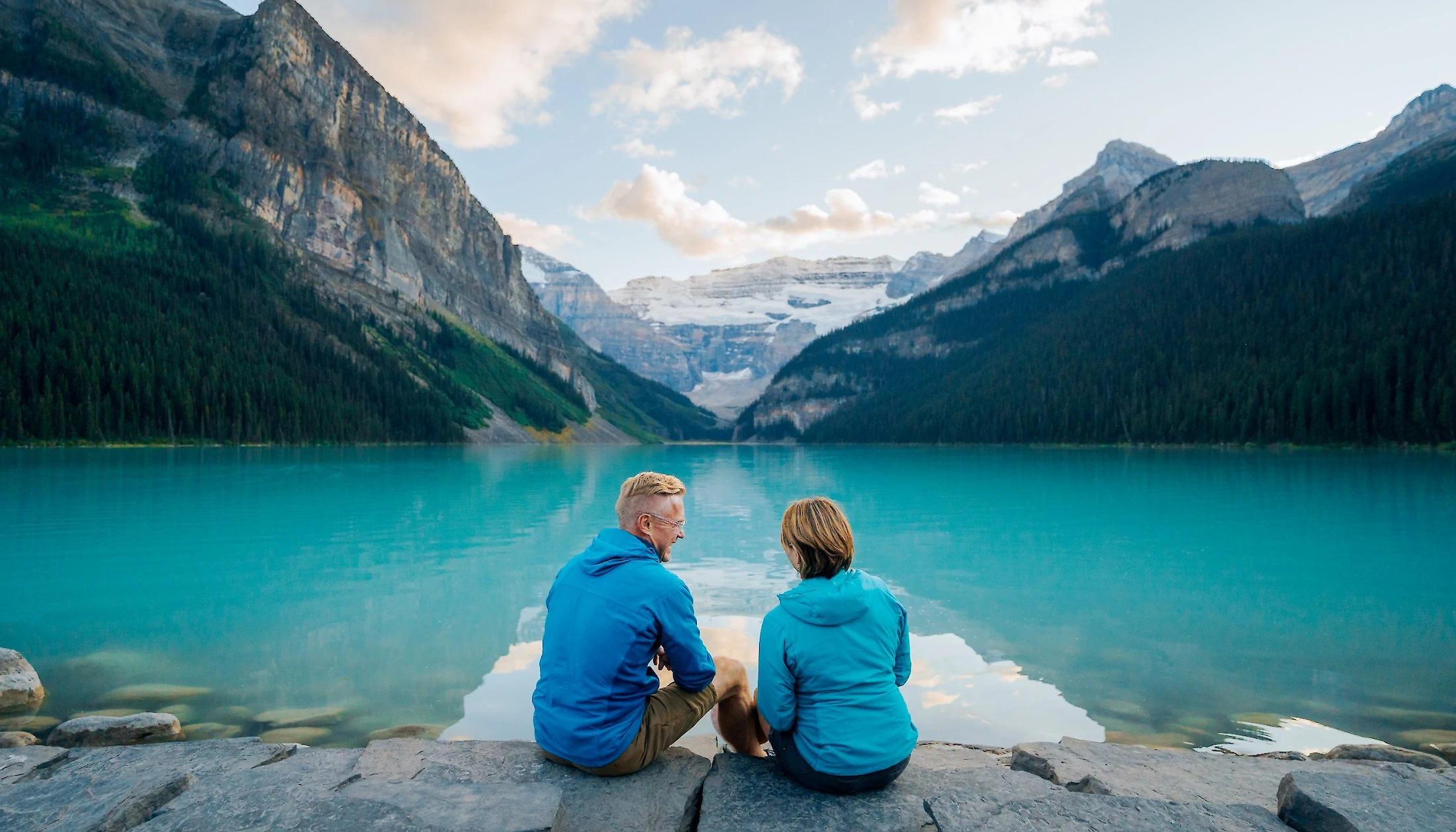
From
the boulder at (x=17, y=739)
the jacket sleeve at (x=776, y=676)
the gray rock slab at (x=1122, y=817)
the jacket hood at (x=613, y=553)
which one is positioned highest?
the jacket hood at (x=613, y=553)

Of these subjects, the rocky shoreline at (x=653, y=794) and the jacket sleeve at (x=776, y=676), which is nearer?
the rocky shoreline at (x=653, y=794)

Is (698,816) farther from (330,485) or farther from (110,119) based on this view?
(110,119)

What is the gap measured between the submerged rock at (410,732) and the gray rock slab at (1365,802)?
739 centimetres

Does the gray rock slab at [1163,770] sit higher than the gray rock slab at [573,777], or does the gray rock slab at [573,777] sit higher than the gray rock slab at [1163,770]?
the gray rock slab at [573,777]

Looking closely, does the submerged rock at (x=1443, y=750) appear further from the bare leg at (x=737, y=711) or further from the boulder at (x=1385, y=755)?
the bare leg at (x=737, y=711)

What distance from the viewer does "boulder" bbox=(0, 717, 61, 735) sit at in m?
7.75

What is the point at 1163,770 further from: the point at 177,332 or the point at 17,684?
the point at 177,332

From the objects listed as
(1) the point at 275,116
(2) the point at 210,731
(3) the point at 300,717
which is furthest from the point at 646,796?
(1) the point at 275,116

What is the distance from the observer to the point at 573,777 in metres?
5.12

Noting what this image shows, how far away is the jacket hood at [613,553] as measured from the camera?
191 inches

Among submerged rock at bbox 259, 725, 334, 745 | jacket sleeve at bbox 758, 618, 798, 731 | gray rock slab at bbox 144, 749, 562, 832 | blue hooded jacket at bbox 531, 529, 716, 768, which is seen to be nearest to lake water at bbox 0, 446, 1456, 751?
submerged rock at bbox 259, 725, 334, 745

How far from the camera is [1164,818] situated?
4477 mm

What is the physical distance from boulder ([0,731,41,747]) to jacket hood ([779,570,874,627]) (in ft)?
23.7

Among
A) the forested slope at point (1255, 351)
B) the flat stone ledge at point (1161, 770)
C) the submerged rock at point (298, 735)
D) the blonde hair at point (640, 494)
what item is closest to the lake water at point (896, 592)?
the submerged rock at point (298, 735)
